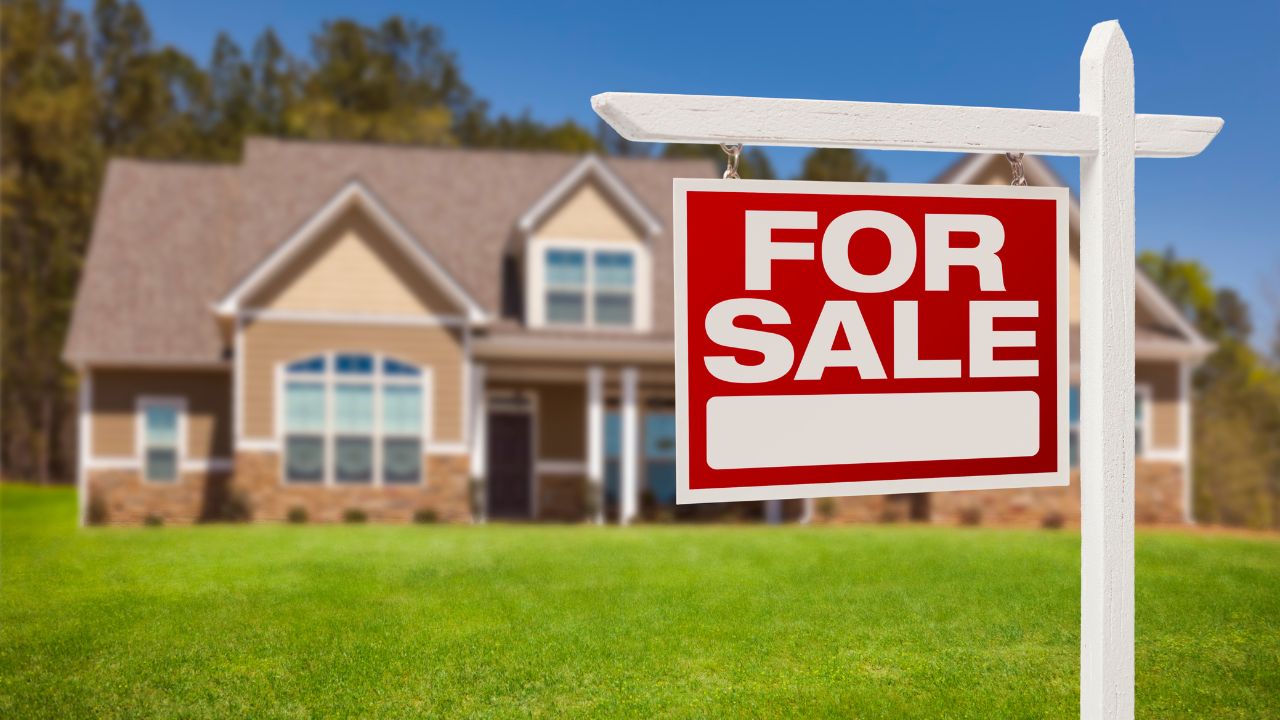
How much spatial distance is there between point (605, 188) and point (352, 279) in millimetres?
4973

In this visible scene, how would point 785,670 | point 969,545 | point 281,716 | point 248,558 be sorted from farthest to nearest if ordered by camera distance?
point 969,545 < point 248,558 < point 785,670 < point 281,716

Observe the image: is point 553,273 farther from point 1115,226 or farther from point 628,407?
point 1115,226

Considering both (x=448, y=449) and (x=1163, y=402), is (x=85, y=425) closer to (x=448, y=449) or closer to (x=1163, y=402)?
(x=448, y=449)

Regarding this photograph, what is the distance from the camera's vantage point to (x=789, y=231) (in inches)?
188

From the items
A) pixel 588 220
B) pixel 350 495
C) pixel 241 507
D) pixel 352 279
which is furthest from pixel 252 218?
pixel 588 220

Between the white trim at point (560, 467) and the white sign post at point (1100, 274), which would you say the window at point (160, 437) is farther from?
the white sign post at point (1100, 274)

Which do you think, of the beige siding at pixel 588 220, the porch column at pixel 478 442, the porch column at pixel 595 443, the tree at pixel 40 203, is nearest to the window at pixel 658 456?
the porch column at pixel 595 443

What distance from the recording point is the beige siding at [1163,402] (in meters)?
22.0

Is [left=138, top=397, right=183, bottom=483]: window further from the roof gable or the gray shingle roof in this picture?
the roof gable

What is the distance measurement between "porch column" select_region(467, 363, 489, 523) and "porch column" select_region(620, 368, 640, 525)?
101 inches

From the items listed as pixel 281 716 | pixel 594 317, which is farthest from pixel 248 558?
pixel 594 317

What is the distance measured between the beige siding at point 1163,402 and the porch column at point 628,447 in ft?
33.1

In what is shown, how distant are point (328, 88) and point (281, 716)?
133 ft

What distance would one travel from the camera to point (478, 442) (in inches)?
779
